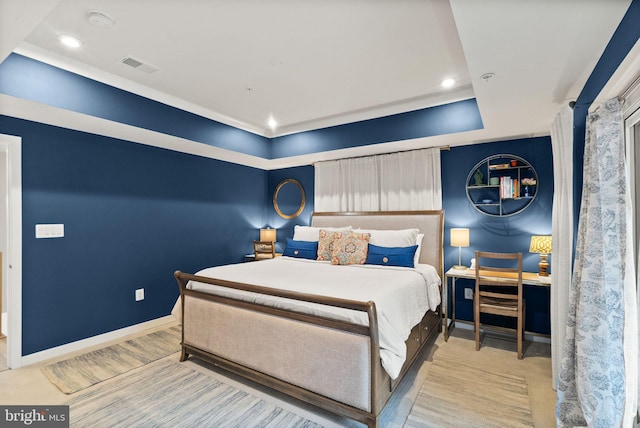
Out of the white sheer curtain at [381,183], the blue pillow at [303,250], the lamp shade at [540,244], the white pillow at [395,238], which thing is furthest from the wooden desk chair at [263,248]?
the lamp shade at [540,244]

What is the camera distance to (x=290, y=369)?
2236 mm

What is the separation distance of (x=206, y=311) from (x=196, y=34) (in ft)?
7.18

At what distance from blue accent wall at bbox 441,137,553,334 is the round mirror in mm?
2283

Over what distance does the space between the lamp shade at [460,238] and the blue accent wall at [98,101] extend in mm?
2992

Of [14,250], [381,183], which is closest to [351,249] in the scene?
[381,183]

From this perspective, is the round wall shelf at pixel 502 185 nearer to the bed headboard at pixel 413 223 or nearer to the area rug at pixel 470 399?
the bed headboard at pixel 413 223

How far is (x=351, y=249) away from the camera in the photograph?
361 cm

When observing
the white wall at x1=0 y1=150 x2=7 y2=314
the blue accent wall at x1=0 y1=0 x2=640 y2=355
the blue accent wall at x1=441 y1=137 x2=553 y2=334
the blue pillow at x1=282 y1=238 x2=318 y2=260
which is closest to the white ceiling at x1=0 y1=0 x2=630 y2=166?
the blue accent wall at x1=0 y1=0 x2=640 y2=355

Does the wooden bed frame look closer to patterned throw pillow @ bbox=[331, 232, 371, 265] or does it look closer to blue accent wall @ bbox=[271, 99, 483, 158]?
patterned throw pillow @ bbox=[331, 232, 371, 265]

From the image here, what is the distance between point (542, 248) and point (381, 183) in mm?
1965

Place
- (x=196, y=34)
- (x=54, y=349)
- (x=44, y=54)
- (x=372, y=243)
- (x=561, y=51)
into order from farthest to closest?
(x=372, y=243) → (x=54, y=349) → (x=44, y=54) → (x=196, y=34) → (x=561, y=51)

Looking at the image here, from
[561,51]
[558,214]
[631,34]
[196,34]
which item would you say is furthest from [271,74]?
[558,214]

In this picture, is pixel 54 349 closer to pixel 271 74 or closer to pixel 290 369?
pixel 290 369

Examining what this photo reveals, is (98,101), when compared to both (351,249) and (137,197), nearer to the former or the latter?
(137,197)
